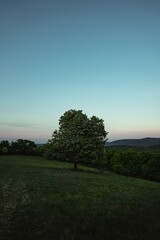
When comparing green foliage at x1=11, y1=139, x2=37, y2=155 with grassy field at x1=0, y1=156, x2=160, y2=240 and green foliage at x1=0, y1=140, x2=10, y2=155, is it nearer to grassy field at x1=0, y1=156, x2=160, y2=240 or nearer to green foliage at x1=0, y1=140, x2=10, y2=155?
green foliage at x1=0, y1=140, x2=10, y2=155

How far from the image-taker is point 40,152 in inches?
4532

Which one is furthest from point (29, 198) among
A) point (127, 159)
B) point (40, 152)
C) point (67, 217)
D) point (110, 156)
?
point (40, 152)

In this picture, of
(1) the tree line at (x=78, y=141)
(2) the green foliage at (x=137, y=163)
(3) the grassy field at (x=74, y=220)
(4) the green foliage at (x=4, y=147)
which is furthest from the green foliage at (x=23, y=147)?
(3) the grassy field at (x=74, y=220)

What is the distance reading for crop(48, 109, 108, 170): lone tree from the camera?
2372 inches

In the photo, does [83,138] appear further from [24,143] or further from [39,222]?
[24,143]

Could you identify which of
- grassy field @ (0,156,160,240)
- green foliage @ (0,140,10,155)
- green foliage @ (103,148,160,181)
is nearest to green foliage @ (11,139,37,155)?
green foliage @ (0,140,10,155)

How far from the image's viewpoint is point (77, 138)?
201 ft

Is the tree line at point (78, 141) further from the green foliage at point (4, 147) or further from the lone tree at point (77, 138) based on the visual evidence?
the green foliage at point (4, 147)

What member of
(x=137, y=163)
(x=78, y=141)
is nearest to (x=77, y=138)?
(x=78, y=141)

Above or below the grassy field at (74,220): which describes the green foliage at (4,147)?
above

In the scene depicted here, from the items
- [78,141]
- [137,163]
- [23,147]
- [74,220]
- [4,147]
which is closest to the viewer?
[74,220]

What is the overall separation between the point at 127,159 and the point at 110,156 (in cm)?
1036

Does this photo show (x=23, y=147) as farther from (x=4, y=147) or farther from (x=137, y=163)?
(x=137, y=163)

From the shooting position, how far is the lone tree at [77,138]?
60.2m
